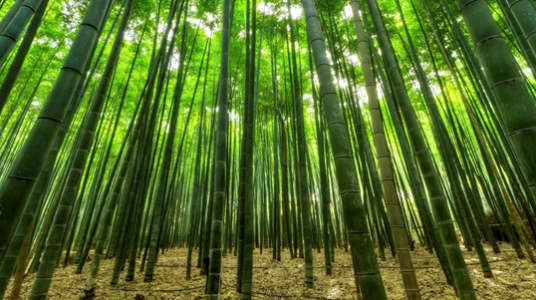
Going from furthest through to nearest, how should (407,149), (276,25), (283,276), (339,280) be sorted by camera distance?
(276,25) < (283,276) < (339,280) < (407,149)

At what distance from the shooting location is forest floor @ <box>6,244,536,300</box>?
224 centimetres

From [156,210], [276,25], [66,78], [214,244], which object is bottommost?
[214,244]

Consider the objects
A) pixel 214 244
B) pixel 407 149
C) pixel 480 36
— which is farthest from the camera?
pixel 407 149

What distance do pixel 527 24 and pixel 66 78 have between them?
172 centimetres

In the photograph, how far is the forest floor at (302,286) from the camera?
88.2 inches

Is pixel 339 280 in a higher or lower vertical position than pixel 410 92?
lower

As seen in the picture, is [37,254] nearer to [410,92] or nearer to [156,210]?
[156,210]

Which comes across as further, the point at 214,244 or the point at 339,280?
the point at 339,280

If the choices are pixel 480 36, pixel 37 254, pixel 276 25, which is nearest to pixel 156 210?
pixel 37 254

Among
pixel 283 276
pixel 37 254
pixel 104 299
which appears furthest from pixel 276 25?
pixel 37 254

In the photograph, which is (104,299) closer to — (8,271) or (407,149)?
(8,271)

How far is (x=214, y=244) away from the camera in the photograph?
1.61 meters

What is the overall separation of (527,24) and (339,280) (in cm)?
263

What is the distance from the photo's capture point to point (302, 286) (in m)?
2.56
